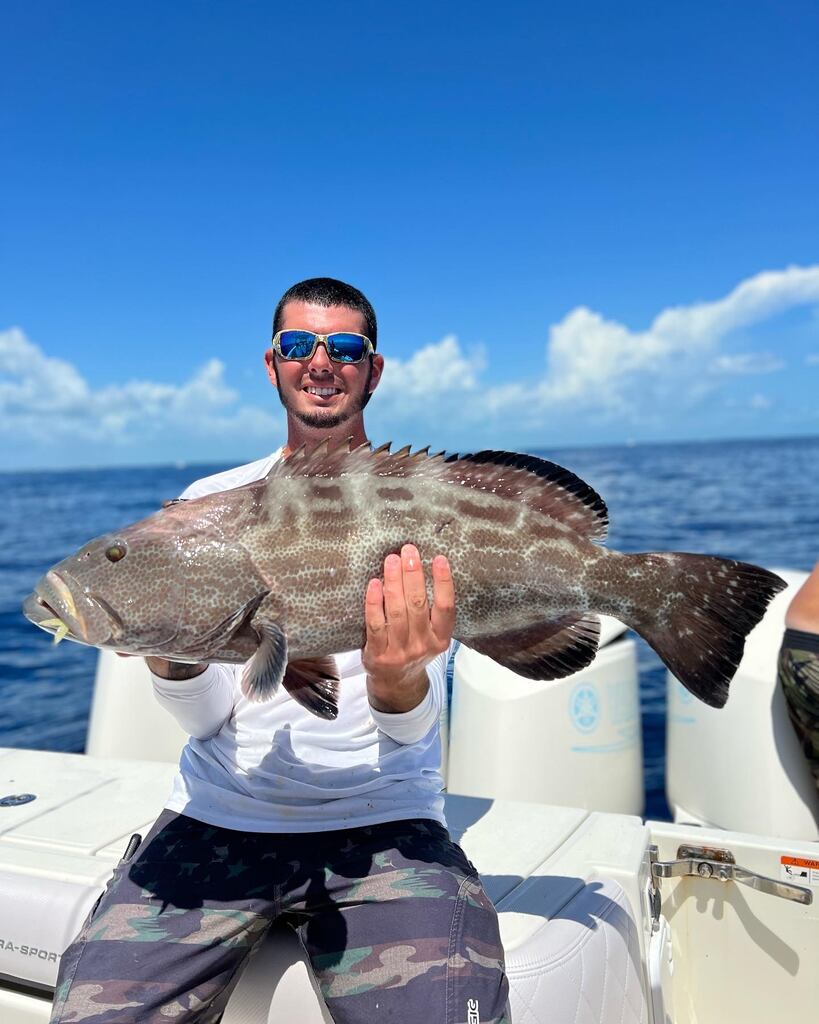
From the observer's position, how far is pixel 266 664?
2395mm

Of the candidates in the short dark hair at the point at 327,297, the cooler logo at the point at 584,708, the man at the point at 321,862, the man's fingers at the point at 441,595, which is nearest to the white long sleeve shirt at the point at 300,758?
the man at the point at 321,862

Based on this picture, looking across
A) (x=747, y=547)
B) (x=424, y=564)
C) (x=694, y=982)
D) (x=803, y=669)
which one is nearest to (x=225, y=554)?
(x=424, y=564)

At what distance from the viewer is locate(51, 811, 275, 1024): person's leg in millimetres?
2576

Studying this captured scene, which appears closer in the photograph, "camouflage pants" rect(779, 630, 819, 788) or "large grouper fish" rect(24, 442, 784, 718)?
"large grouper fish" rect(24, 442, 784, 718)

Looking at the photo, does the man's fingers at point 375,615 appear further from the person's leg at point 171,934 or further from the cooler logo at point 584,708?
the cooler logo at point 584,708

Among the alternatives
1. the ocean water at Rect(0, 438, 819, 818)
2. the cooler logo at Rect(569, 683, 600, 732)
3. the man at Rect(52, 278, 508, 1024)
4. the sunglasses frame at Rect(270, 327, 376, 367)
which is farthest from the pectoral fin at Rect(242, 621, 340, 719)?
the ocean water at Rect(0, 438, 819, 818)

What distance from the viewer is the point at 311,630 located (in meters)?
2.49

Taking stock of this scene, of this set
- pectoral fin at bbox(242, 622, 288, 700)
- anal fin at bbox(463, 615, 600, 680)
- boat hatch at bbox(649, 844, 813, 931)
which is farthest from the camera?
boat hatch at bbox(649, 844, 813, 931)

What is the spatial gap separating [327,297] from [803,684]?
3601mm

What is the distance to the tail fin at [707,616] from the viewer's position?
103 inches

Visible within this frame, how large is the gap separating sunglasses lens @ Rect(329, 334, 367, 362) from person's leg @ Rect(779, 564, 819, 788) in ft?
10.7

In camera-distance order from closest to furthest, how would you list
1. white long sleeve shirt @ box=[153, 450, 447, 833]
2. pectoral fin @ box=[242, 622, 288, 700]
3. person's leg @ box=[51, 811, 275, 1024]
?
pectoral fin @ box=[242, 622, 288, 700]
person's leg @ box=[51, 811, 275, 1024]
white long sleeve shirt @ box=[153, 450, 447, 833]

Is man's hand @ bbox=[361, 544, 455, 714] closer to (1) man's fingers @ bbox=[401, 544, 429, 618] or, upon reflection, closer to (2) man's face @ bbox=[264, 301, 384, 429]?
(1) man's fingers @ bbox=[401, 544, 429, 618]

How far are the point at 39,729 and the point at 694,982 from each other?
974 cm
